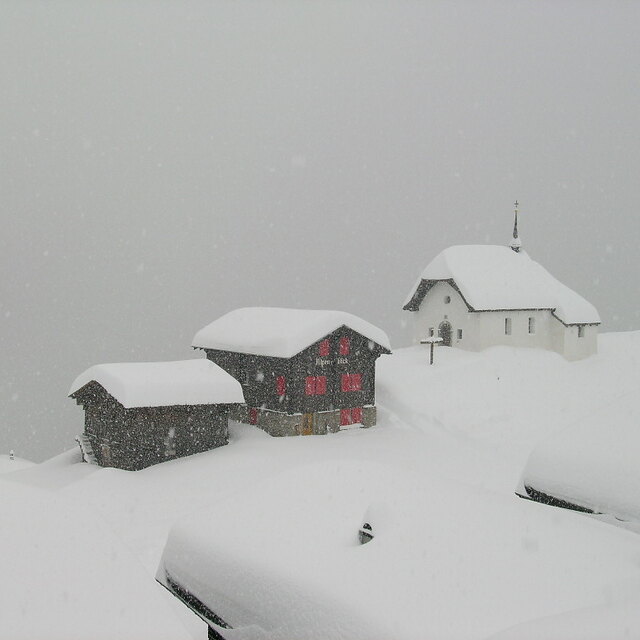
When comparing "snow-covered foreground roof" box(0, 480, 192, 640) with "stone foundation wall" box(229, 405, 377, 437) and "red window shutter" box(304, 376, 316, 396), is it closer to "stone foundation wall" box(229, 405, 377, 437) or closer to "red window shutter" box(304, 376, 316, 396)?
"stone foundation wall" box(229, 405, 377, 437)

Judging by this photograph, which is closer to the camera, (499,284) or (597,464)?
(597,464)

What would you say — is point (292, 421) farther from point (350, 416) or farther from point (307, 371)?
point (350, 416)

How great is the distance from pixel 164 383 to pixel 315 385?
5926 millimetres

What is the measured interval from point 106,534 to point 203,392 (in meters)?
17.2

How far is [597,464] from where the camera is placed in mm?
7840

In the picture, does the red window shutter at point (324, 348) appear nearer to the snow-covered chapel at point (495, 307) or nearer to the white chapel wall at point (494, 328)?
the snow-covered chapel at point (495, 307)

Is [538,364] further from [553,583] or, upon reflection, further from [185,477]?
[553,583]

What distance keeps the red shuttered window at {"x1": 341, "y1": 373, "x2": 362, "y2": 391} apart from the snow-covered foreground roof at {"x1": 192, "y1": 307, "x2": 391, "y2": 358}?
158 cm

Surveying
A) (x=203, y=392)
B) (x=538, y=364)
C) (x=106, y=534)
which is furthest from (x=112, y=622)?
(x=538, y=364)

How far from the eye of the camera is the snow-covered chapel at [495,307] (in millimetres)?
32969

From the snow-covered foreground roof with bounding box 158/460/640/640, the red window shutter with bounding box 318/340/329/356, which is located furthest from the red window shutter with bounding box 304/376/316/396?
the snow-covered foreground roof with bounding box 158/460/640/640

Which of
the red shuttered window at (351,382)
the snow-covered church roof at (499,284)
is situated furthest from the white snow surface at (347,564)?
the snow-covered church roof at (499,284)

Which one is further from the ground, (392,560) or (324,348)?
(392,560)

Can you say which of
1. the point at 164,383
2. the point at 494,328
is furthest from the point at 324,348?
the point at 494,328
